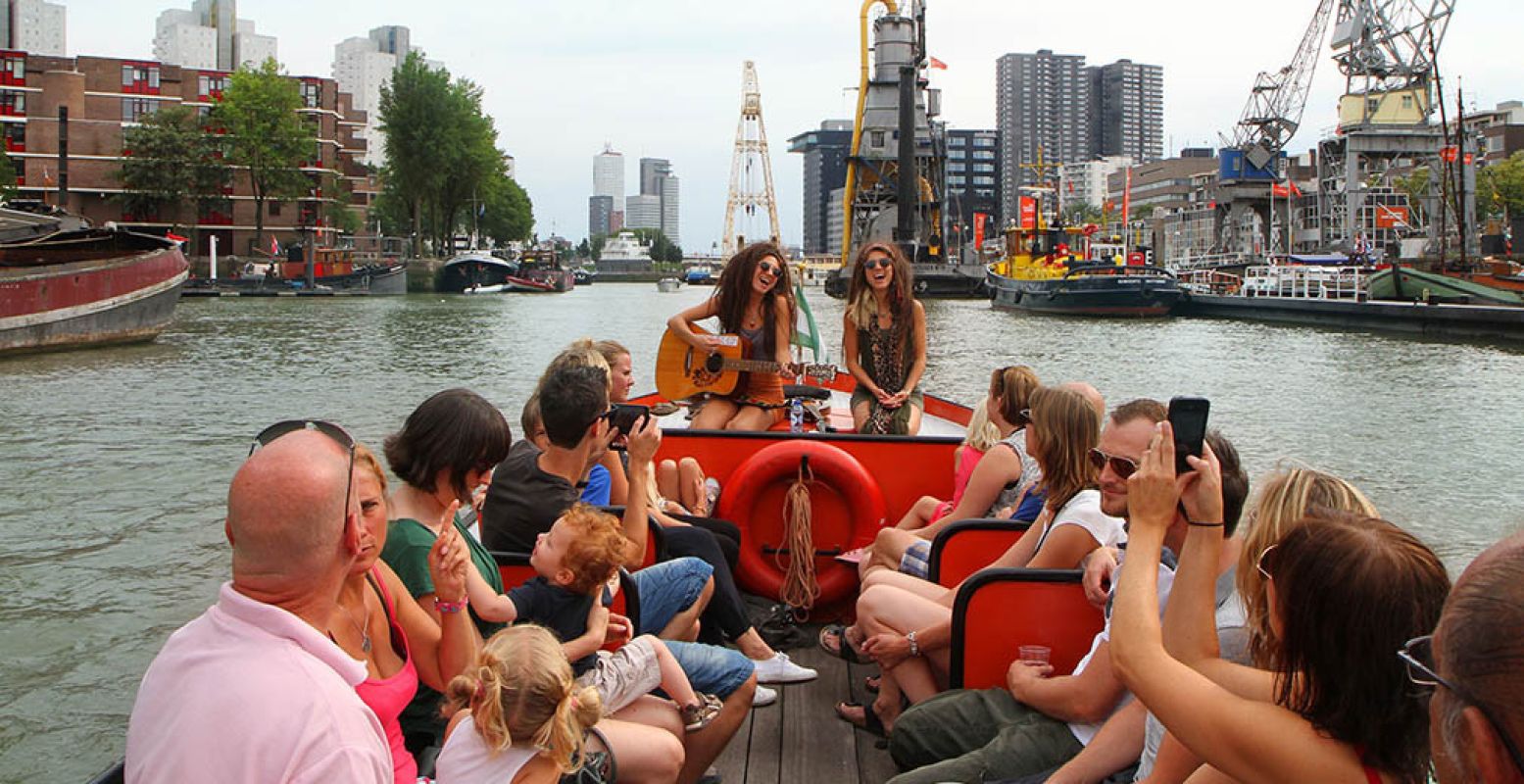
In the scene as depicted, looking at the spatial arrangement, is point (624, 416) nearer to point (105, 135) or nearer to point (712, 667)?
point (712, 667)

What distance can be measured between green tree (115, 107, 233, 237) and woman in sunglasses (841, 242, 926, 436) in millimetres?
62829

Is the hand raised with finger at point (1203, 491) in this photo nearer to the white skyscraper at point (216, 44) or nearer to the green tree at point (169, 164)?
the green tree at point (169, 164)

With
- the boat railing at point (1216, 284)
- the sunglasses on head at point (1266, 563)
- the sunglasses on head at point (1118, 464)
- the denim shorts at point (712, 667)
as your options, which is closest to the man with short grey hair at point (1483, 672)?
the sunglasses on head at point (1266, 563)

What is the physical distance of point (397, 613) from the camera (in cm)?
251

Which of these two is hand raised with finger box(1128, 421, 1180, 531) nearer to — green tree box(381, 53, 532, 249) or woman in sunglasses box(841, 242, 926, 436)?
woman in sunglasses box(841, 242, 926, 436)

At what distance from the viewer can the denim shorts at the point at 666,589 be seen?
11.7 ft

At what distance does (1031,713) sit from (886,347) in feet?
10.5

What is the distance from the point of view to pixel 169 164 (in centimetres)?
6100

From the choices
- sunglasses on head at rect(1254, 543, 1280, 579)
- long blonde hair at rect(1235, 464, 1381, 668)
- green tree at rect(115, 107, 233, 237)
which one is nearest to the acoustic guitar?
long blonde hair at rect(1235, 464, 1381, 668)

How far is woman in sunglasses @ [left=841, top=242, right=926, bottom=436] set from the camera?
5992 mm

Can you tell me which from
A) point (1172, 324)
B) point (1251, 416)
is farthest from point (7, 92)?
point (1251, 416)

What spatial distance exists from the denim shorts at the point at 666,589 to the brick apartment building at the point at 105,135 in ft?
205

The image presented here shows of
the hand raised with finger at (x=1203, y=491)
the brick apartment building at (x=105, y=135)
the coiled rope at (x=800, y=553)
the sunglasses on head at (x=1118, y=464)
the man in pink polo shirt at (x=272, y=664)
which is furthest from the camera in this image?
the brick apartment building at (x=105, y=135)

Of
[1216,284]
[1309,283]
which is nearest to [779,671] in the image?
[1309,283]
